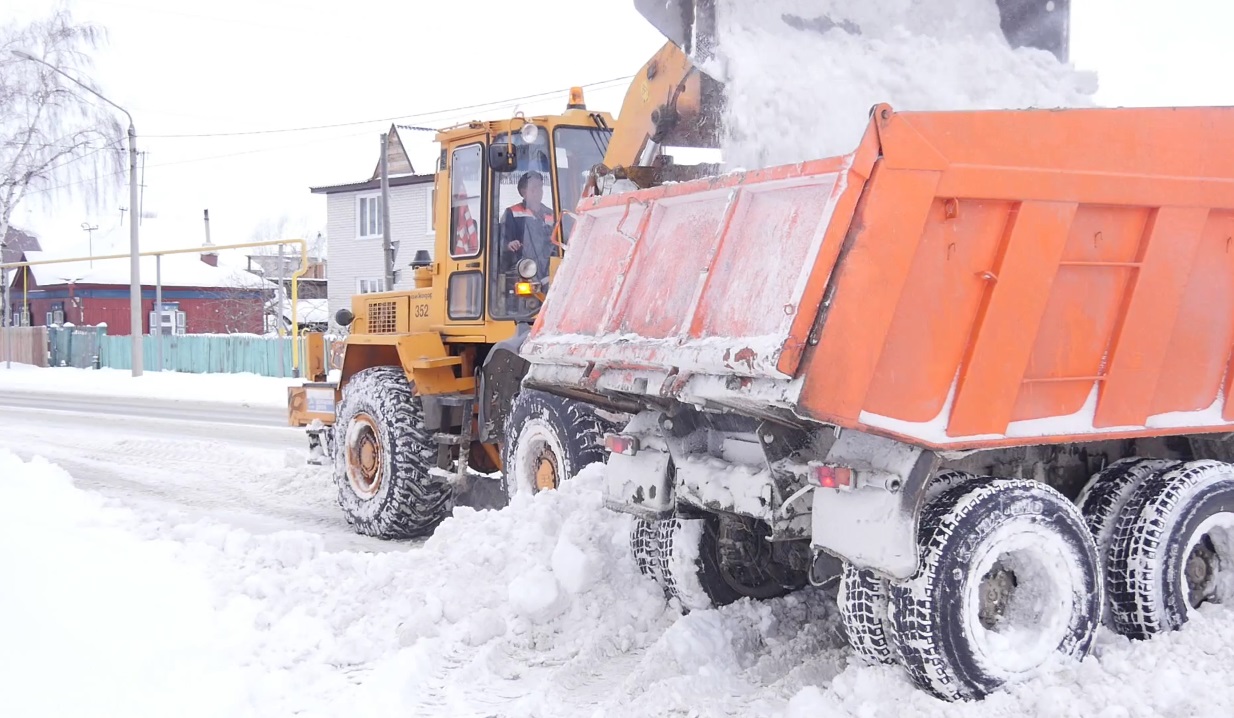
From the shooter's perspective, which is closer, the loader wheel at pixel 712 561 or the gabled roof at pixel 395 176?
the loader wheel at pixel 712 561

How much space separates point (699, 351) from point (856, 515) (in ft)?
2.71

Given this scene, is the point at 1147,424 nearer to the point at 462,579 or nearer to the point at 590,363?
the point at 590,363

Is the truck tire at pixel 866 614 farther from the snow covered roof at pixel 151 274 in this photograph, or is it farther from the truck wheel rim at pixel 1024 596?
the snow covered roof at pixel 151 274

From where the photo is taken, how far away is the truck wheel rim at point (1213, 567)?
468cm

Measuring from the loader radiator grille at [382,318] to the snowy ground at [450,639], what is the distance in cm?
272

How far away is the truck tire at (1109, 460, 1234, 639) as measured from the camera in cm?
442

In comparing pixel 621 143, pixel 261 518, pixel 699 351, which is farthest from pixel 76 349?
pixel 699 351

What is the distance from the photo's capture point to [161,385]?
82.7 ft

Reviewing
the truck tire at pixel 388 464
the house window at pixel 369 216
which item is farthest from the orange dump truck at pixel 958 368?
the house window at pixel 369 216

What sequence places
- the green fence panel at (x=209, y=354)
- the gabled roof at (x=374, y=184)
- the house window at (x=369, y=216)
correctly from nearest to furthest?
the green fence panel at (x=209, y=354), the gabled roof at (x=374, y=184), the house window at (x=369, y=216)

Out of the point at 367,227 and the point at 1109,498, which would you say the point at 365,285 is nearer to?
the point at 367,227

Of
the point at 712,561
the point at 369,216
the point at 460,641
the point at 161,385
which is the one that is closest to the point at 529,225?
the point at 712,561

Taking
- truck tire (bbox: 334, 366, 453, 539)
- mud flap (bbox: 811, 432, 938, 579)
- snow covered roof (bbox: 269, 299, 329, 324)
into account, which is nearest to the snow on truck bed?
mud flap (bbox: 811, 432, 938, 579)

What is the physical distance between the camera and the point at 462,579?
5.30m
